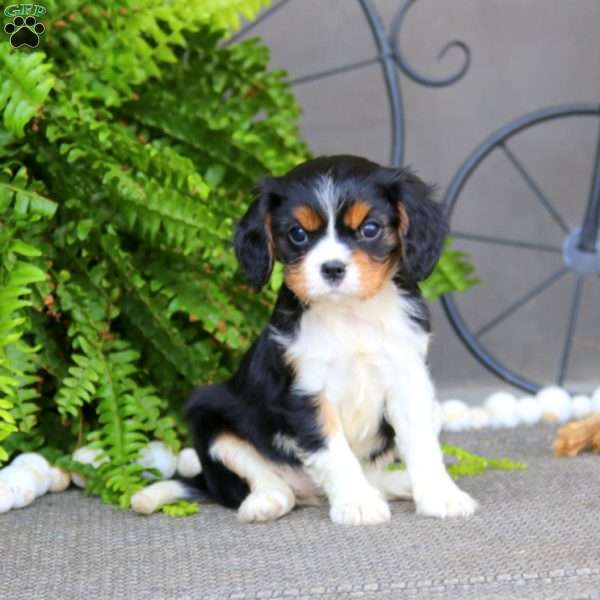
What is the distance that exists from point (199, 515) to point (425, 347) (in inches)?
28.3

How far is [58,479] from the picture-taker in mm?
3756

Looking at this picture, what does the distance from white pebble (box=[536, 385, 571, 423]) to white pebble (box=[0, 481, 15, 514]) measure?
6.54 ft

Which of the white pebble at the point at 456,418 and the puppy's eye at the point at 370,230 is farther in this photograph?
the white pebble at the point at 456,418

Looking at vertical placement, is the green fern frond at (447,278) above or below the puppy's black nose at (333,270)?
below

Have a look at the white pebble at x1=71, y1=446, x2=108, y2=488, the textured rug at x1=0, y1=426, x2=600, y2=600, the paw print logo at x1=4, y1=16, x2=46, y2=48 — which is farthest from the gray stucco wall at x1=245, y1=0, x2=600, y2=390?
the textured rug at x1=0, y1=426, x2=600, y2=600

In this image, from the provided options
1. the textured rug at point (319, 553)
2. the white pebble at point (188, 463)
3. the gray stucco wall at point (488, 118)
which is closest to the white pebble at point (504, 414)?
the textured rug at point (319, 553)

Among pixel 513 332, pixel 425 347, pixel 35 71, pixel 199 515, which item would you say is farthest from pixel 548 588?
pixel 513 332

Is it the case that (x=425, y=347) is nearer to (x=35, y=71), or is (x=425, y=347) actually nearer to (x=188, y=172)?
(x=188, y=172)

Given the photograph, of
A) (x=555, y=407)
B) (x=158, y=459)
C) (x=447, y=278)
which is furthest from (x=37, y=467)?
(x=555, y=407)

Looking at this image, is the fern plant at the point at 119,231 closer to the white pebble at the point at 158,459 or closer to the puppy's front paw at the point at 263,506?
the white pebble at the point at 158,459

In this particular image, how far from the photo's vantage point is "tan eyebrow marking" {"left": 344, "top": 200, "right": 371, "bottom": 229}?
2.96 metres

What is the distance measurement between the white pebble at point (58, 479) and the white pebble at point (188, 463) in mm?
338

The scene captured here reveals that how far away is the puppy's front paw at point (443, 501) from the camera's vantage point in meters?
3.06

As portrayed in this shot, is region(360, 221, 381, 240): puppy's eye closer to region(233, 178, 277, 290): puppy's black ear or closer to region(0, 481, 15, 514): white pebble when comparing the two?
region(233, 178, 277, 290): puppy's black ear
